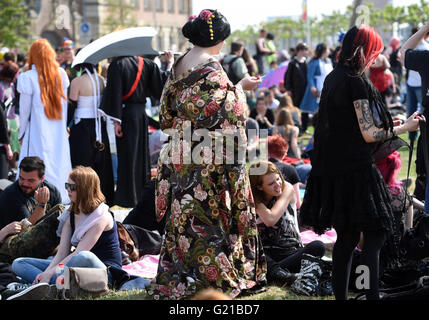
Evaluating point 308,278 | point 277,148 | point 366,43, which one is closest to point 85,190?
point 308,278

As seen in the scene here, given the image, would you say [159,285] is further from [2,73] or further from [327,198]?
[2,73]

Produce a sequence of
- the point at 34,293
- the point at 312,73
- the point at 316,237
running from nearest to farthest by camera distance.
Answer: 1. the point at 34,293
2. the point at 316,237
3. the point at 312,73

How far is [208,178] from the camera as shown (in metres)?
5.25

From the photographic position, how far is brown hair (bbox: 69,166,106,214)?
5.72 m

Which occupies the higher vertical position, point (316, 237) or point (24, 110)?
point (24, 110)

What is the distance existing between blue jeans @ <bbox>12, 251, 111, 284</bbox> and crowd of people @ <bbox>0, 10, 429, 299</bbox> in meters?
0.01

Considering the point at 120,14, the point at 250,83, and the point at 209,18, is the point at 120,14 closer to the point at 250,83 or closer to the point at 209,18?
the point at 250,83

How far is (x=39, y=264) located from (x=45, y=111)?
2729 mm

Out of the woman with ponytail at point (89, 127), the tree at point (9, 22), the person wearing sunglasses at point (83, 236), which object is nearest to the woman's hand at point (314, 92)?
the woman with ponytail at point (89, 127)

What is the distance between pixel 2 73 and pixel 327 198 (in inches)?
319

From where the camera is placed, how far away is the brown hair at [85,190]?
5.72m

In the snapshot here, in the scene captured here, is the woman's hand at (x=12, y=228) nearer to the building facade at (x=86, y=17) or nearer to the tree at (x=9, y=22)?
the tree at (x=9, y=22)

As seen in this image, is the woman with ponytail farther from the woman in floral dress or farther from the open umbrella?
the woman in floral dress

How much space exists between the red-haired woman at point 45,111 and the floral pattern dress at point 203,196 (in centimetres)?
316
